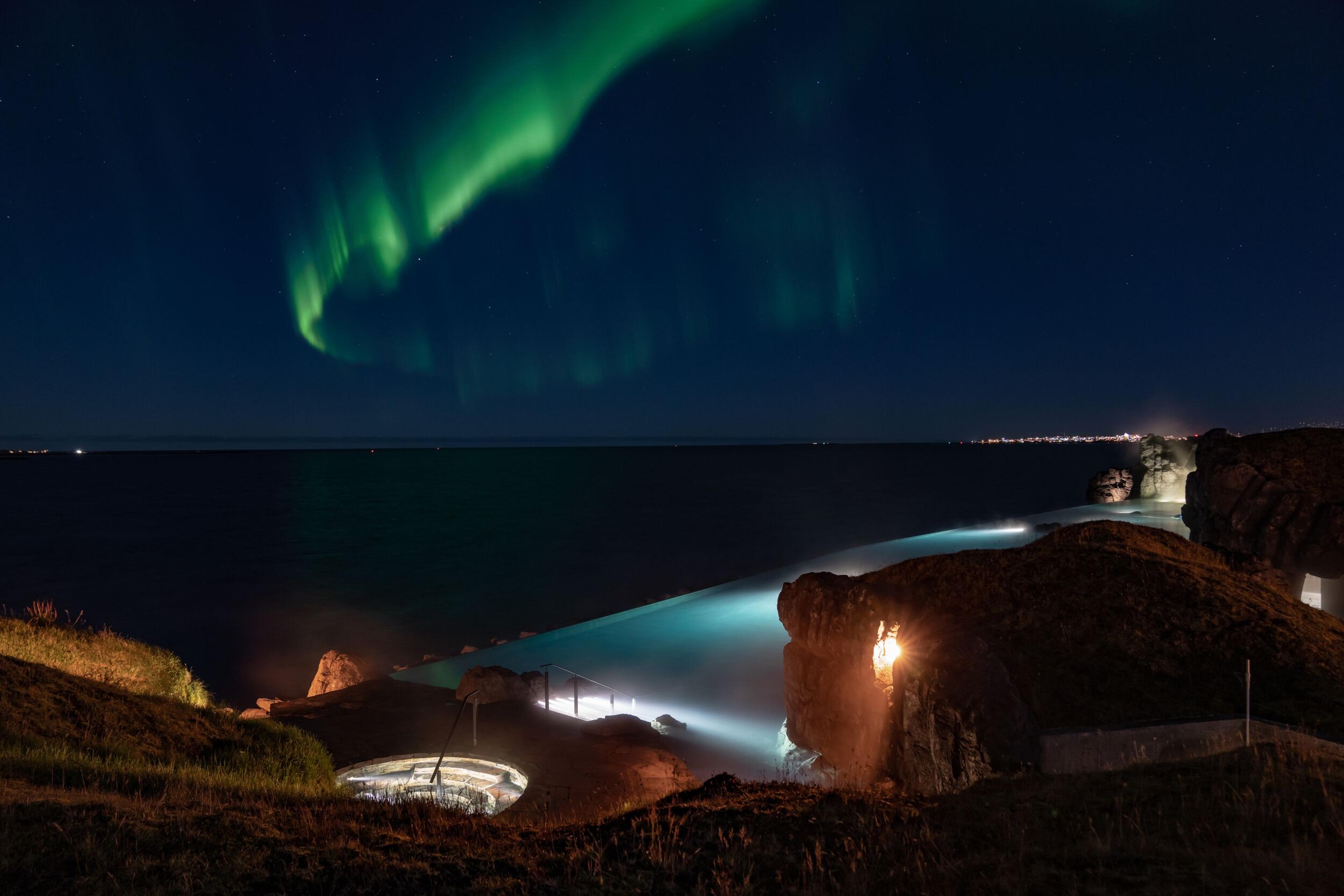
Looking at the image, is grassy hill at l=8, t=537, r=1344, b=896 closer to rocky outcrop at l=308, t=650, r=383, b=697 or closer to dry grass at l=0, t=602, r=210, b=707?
dry grass at l=0, t=602, r=210, b=707

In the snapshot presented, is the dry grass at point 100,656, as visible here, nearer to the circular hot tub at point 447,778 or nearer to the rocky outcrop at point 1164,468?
the circular hot tub at point 447,778

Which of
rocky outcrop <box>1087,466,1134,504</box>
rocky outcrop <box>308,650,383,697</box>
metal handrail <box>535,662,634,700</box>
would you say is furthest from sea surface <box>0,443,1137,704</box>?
metal handrail <box>535,662,634,700</box>

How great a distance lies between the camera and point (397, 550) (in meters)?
51.2

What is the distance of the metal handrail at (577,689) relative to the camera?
16.4 meters

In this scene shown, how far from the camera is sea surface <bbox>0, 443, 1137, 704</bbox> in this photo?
32.2 metres

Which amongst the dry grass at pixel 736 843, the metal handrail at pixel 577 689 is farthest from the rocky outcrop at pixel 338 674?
the dry grass at pixel 736 843

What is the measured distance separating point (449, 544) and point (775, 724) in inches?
1710

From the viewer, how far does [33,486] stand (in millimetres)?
110875

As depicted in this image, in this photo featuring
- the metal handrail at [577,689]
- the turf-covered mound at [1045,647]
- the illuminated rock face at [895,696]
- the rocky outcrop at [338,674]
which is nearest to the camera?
the illuminated rock face at [895,696]

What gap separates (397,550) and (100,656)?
40.0 meters

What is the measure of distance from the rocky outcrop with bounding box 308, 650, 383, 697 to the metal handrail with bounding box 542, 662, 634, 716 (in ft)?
16.6

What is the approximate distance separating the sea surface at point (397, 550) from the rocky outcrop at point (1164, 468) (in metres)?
11.4

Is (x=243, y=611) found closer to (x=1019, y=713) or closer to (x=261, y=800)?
(x=261, y=800)

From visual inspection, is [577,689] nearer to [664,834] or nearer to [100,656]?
[100,656]
